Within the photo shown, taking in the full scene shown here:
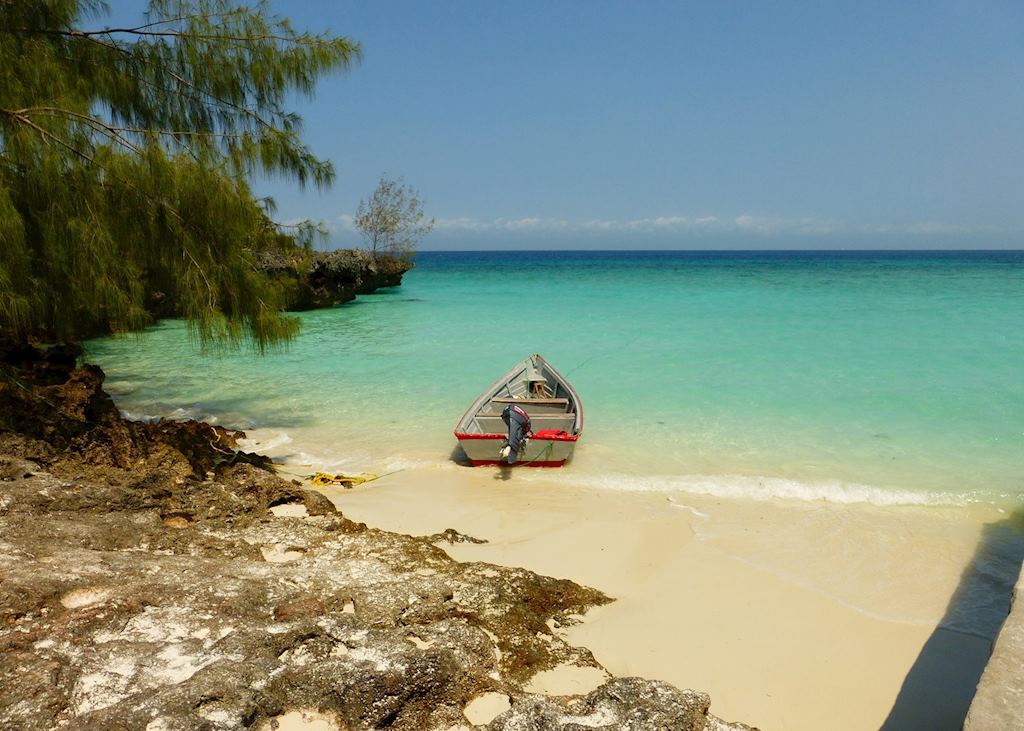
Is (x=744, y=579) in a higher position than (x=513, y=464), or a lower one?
lower

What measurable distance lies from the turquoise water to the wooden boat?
424mm

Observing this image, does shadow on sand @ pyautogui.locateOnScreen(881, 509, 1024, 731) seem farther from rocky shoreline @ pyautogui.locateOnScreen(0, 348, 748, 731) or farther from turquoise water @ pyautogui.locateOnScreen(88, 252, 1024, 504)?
rocky shoreline @ pyautogui.locateOnScreen(0, 348, 748, 731)

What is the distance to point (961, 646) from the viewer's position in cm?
449

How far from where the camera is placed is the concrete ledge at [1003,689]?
270 centimetres

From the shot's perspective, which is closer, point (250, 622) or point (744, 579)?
point (250, 622)

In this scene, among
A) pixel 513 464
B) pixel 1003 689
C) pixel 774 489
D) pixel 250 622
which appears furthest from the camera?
pixel 513 464

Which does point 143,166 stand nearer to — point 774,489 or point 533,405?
point 533,405

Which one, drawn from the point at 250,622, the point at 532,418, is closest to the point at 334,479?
the point at 532,418

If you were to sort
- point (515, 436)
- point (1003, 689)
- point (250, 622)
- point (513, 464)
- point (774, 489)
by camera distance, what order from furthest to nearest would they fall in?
point (513, 464) < point (515, 436) < point (774, 489) < point (250, 622) < point (1003, 689)

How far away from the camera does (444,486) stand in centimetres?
748

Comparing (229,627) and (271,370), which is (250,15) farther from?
(271,370)

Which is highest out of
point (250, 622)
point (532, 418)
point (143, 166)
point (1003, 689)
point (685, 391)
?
point (143, 166)

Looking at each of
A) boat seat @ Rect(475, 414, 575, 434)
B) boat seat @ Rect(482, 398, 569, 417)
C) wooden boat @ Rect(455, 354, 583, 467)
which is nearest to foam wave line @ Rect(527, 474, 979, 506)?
wooden boat @ Rect(455, 354, 583, 467)

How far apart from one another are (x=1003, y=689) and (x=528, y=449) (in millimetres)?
5345
